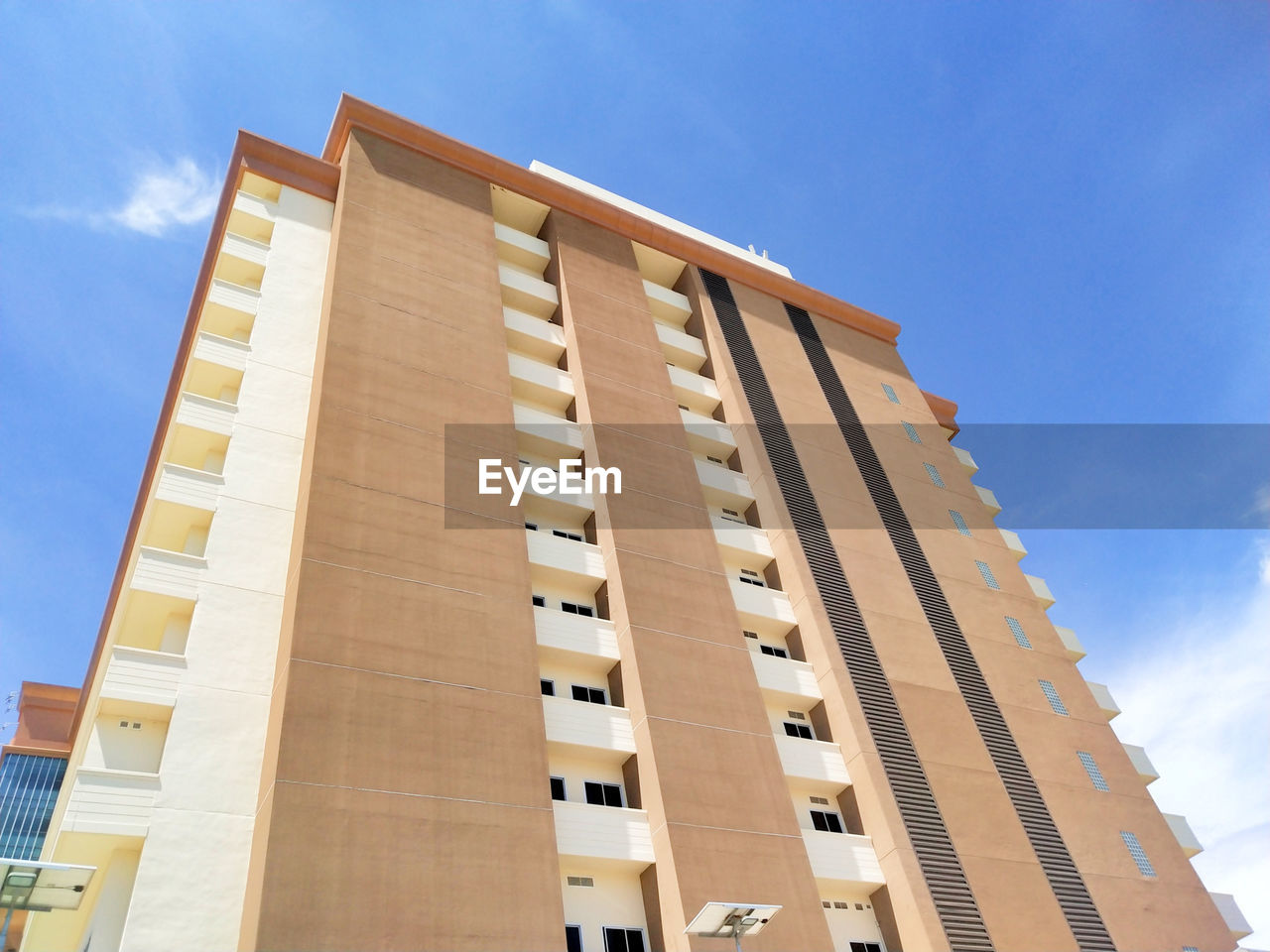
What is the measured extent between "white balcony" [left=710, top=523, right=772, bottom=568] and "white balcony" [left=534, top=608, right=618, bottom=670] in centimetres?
743

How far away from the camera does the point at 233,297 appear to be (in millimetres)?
31516

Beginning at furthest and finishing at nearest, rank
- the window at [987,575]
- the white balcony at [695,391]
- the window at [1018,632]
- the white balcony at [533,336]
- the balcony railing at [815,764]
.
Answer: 1. the white balcony at [695,391]
2. the window at [987,575]
3. the window at [1018,632]
4. the white balcony at [533,336]
5. the balcony railing at [815,764]

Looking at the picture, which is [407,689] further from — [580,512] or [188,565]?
[580,512]

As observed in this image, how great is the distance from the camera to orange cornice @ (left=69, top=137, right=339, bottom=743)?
35562mm

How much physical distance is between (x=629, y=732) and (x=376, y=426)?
11.9 metres

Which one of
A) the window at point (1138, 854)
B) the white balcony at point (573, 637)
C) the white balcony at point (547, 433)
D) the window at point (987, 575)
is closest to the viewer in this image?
the white balcony at point (573, 637)

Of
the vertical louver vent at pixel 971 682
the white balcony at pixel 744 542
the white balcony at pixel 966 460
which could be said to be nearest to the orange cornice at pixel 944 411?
the white balcony at pixel 966 460

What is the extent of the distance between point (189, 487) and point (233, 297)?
29.8 feet

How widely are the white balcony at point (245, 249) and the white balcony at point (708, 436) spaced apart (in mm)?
17576

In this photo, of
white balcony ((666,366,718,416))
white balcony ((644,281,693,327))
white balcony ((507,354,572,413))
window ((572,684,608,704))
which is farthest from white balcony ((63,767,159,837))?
white balcony ((644,281,693,327))

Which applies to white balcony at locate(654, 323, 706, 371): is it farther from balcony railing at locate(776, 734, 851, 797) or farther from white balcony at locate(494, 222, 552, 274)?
balcony railing at locate(776, 734, 851, 797)

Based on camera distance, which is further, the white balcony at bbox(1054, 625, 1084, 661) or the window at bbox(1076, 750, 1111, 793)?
the white balcony at bbox(1054, 625, 1084, 661)

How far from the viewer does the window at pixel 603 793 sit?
82.1 feet

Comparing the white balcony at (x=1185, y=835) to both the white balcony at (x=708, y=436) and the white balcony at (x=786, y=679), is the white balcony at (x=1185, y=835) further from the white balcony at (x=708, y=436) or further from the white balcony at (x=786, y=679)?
the white balcony at (x=708, y=436)
